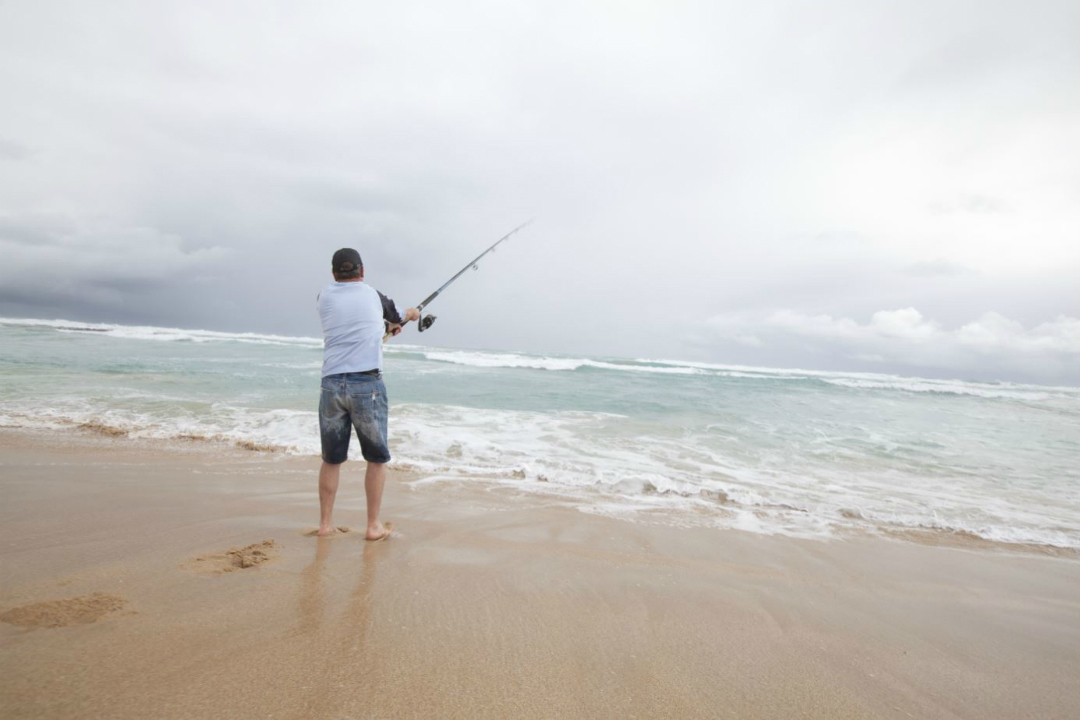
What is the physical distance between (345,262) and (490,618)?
2.25 m

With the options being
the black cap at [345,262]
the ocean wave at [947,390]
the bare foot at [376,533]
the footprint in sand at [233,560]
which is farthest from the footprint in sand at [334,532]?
the ocean wave at [947,390]

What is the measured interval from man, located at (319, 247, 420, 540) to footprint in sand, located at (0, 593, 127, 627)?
1.11 m

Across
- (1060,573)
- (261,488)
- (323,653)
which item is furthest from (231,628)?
(1060,573)

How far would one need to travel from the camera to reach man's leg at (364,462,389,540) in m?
Result: 2.96

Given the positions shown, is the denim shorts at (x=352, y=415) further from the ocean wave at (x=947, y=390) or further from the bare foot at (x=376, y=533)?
the ocean wave at (x=947, y=390)

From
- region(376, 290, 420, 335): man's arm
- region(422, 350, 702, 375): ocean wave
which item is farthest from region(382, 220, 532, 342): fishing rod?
region(422, 350, 702, 375): ocean wave

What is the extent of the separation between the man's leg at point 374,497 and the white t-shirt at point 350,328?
2.11 feet

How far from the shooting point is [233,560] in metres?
2.45

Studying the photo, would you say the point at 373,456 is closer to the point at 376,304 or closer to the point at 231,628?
the point at 376,304

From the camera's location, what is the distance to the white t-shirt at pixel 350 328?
9.77 feet

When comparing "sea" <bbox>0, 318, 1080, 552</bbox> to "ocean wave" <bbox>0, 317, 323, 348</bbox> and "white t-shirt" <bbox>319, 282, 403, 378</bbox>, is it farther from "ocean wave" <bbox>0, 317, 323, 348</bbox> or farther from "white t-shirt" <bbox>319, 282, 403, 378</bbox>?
"ocean wave" <bbox>0, 317, 323, 348</bbox>

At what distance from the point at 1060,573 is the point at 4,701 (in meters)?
5.64

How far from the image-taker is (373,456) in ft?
9.84

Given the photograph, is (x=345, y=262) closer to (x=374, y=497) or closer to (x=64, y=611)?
(x=374, y=497)
